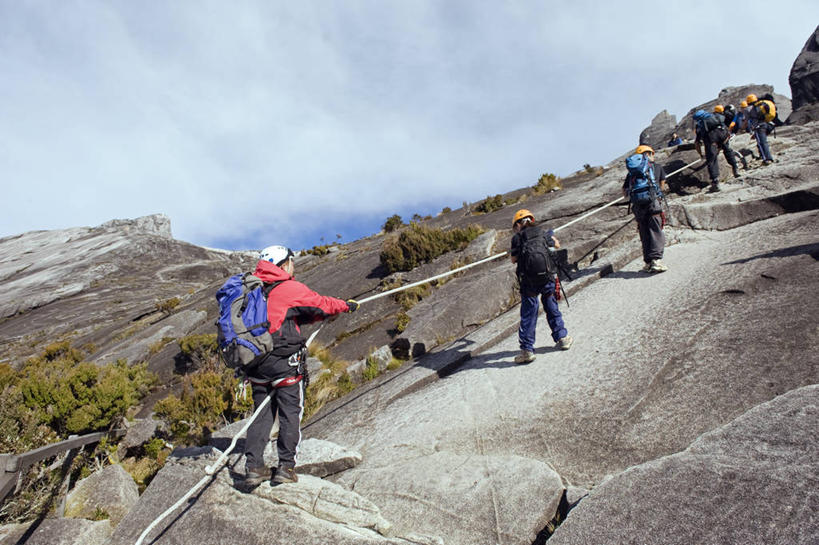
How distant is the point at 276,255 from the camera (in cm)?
487

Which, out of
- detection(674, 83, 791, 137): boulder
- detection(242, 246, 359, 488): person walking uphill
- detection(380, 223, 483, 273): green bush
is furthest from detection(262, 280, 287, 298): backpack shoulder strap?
detection(674, 83, 791, 137): boulder

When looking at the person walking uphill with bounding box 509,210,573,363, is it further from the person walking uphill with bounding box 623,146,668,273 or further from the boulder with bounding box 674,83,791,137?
the boulder with bounding box 674,83,791,137

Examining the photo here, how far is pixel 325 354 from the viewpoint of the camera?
35.5 feet

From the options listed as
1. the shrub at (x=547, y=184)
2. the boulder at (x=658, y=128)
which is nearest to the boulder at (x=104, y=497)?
the shrub at (x=547, y=184)

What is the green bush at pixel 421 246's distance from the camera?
47.4 ft

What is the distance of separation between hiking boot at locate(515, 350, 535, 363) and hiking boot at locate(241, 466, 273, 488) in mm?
3868

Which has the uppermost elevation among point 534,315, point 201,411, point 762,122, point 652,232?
point 762,122

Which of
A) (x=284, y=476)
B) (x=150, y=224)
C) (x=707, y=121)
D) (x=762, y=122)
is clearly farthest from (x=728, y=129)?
(x=150, y=224)

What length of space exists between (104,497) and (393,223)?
21612 mm

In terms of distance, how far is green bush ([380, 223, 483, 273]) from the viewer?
1445 centimetres

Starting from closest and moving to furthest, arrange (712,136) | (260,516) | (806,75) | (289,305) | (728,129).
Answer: (260,516) → (289,305) → (712,136) → (728,129) → (806,75)

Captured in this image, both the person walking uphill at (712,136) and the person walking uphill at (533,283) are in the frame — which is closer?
the person walking uphill at (533,283)

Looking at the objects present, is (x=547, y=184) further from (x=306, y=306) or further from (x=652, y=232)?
(x=306, y=306)

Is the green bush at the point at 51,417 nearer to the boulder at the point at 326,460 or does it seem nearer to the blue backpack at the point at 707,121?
the boulder at the point at 326,460
